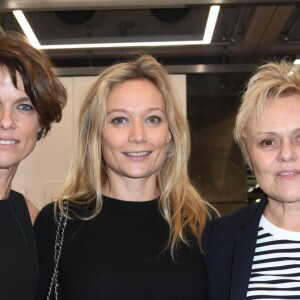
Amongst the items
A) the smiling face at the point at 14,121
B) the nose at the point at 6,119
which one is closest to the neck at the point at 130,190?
the smiling face at the point at 14,121

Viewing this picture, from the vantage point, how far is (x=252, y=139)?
2152mm

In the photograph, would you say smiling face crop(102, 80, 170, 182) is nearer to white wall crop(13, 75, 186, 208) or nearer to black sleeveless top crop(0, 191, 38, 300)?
black sleeveless top crop(0, 191, 38, 300)

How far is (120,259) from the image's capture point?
7.44ft

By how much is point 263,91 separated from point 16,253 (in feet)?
3.74

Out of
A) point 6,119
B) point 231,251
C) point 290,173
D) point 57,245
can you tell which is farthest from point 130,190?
point 290,173

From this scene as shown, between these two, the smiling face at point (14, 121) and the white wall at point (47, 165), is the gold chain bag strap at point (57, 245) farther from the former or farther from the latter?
the white wall at point (47, 165)

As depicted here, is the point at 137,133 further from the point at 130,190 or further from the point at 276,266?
the point at 276,266

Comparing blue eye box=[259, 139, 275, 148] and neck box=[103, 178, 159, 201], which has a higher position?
blue eye box=[259, 139, 275, 148]

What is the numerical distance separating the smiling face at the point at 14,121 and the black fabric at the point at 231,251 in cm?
84

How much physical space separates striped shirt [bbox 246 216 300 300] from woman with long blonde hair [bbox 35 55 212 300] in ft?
0.99

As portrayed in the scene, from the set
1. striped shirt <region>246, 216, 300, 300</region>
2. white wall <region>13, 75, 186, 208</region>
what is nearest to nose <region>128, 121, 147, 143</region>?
striped shirt <region>246, 216, 300, 300</region>

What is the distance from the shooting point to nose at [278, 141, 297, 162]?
2037mm

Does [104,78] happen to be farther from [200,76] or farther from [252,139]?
[200,76]

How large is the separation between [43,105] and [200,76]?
5232 millimetres
